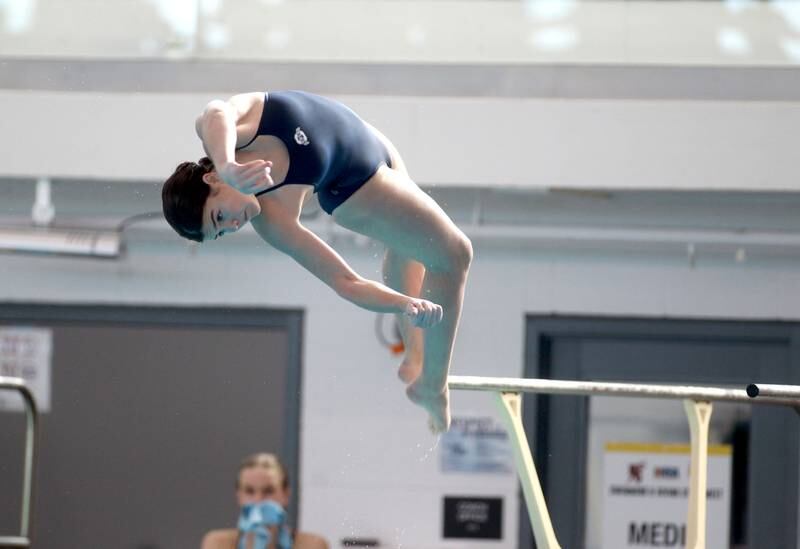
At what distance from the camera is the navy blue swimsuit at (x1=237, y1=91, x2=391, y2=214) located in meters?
2.54

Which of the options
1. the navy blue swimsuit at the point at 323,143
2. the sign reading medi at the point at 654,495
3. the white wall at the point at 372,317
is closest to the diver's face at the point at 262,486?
the white wall at the point at 372,317

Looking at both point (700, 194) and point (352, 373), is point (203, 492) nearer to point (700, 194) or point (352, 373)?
point (352, 373)

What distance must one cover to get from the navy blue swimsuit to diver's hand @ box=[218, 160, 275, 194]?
0.24m

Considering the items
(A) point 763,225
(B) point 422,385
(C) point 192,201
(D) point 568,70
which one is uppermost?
(D) point 568,70

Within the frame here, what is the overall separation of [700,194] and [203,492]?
12.2 ft

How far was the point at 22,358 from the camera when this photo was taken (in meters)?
5.78

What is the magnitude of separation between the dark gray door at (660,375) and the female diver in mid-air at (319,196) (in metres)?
2.43

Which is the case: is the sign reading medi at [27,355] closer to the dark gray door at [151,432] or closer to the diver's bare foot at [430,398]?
the dark gray door at [151,432]

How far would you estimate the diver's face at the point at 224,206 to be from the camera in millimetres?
2525

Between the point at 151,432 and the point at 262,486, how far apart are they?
10.3 ft

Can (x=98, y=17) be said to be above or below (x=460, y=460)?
above

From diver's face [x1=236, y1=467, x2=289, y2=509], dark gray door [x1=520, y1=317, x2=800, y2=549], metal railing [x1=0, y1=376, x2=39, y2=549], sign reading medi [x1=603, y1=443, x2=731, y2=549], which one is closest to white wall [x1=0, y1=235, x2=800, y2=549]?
dark gray door [x1=520, y1=317, x2=800, y2=549]

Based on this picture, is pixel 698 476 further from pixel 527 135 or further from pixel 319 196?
pixel 527 135

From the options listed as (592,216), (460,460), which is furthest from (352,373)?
(592,216)
